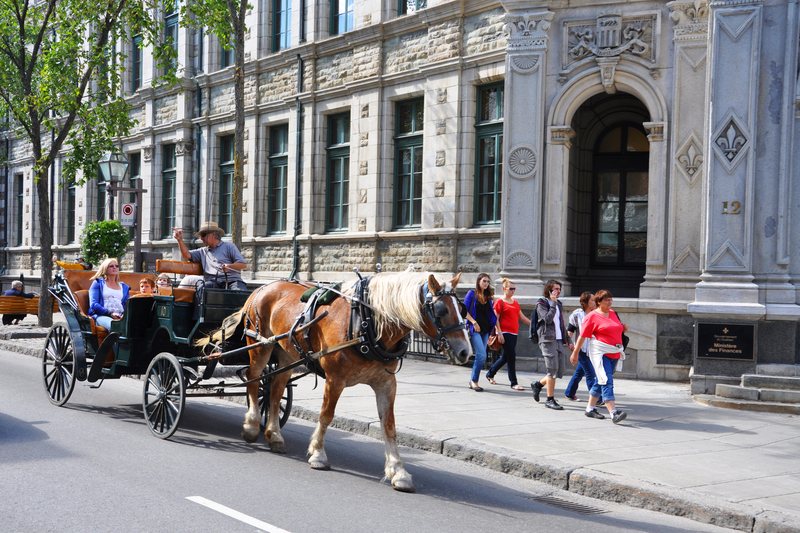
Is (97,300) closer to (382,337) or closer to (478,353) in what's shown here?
(382,337)

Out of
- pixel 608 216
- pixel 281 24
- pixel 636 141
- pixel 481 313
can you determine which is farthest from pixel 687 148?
pixel 281 24

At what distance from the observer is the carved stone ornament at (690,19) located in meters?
13.2

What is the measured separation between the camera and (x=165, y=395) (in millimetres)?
7883

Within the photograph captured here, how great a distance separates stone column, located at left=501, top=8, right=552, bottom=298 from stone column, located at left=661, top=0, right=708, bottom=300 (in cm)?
227

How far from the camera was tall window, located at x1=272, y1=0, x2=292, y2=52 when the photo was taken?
2148 centimetres

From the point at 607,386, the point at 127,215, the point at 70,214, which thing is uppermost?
the point at 70,214

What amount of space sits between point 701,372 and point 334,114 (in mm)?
12055

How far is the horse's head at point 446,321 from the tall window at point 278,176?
16.1 m

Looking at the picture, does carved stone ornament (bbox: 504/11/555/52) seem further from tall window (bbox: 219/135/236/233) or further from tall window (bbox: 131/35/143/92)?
tall window (bbox: 131/35/143/92)

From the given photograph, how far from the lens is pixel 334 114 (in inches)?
796

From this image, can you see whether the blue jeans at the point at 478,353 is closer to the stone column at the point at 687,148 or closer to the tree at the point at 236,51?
the stone column at the point at 687,148

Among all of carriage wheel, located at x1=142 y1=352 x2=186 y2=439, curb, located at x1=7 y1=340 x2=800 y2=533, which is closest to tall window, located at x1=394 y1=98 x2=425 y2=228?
curb, located at x1=7 y1=340 x2=800 y2=533

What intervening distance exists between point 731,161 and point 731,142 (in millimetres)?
306

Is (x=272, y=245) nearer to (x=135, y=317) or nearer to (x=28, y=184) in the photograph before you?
(x=135, y=317)
